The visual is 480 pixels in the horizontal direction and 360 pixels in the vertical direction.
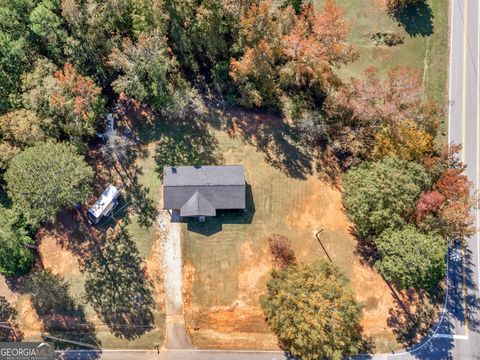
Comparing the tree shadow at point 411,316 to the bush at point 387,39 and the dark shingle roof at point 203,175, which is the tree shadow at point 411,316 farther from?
the bush at point 387,39

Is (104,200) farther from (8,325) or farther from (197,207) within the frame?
(8,325)

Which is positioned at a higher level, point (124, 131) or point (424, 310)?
point (124, 131)

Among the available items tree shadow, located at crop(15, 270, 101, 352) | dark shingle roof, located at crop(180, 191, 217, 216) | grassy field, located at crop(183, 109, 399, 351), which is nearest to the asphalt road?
tree shadow, located at crop(15, 270, 101, 352)

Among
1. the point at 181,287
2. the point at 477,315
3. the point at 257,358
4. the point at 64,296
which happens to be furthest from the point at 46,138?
the point at 477,315

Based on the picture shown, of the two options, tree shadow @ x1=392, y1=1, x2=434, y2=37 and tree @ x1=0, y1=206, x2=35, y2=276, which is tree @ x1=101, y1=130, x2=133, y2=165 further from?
tree shadow @ x1=392, y1=1, x2=434, y2=37

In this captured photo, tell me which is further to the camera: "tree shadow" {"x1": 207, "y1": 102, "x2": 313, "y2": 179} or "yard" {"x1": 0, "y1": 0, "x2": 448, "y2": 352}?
"tree shadow" {"x1": 207, "y1": 102, "x2": 313, "y2": 179}

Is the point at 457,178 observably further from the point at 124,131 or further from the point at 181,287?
the point at 124,131
